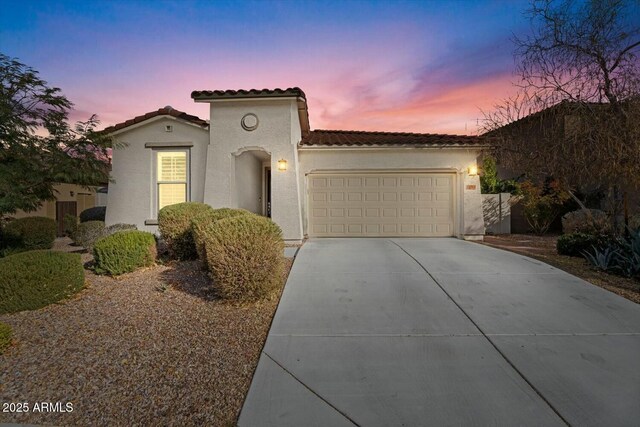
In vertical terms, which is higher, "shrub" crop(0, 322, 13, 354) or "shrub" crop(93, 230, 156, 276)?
"shrub" crop(93, 230, 156, 276)

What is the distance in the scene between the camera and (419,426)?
8.27ft

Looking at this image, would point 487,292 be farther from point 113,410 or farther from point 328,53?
point 328,53

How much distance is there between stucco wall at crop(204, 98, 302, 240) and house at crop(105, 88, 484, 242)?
0.03 metres

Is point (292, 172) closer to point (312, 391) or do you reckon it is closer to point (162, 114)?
point (162, 114)

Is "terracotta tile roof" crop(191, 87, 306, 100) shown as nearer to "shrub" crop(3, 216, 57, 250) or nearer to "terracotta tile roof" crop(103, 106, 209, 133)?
"terracotta tile roof" crop(103, 106, 209, 133)

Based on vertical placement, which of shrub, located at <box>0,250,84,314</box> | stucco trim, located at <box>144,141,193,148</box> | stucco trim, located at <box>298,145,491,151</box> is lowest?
shrub, located at <box>0,250,84,314</box>

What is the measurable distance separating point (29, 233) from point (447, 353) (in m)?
13.6

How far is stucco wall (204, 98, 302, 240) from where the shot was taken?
962cm

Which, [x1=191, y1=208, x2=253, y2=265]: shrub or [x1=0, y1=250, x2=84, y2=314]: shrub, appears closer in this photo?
[x1=0, y1=250, x2=84, y2=314]: shrub

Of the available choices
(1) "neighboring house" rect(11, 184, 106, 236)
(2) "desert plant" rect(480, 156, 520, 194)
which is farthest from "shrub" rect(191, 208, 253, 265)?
(1) "neighboring house" rect(11, 184, 106, 236)

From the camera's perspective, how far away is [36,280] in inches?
191

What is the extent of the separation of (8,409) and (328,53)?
424 inches

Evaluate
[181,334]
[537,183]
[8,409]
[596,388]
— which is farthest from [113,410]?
[537,183]

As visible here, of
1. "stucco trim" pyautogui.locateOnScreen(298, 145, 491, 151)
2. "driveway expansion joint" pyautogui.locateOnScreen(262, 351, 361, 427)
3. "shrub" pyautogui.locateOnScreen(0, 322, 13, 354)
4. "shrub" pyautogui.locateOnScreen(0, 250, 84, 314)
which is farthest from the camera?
"stucco trim" pyautogui.locateOnScreen(298, 145, 491, 151)
